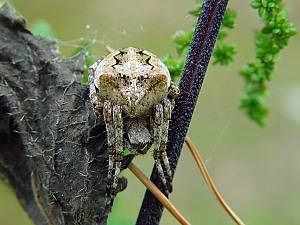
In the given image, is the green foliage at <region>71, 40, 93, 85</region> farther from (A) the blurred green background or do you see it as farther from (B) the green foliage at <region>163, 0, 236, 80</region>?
(A) the blurred green background

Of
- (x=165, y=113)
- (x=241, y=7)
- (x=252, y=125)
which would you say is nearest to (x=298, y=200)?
(x=252, y=125)

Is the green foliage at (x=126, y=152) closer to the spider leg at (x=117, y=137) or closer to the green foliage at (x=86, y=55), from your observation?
the spider leg at (x=117, y=137)

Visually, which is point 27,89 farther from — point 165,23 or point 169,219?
point 165,23

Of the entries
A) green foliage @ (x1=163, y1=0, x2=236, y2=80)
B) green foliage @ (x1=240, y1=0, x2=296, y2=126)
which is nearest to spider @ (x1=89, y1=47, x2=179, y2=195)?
green foliage @ (x1=163, y1=0, x2=236, y2=80)

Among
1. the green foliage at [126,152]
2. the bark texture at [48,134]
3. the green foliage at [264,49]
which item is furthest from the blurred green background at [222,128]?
the green foliage at [126,152]

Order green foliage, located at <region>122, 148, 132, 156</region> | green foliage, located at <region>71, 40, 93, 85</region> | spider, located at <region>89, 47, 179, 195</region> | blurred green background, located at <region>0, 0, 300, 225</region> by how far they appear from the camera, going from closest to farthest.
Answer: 1. spider, located at <region>89, 47, 179, 195</region>
2. green foliage, located at <region>122, 148, 132, 156</region>
3. green foliage, located at <region>71, 40, 93, 85</region>
4. blurred green background, located at <region>0, 0, 300, 225</region>

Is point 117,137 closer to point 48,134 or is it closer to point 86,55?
point 48,134

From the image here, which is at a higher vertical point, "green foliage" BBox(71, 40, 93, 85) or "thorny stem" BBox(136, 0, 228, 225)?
"thorny stem" BBox(136, 0, 228, 225)
